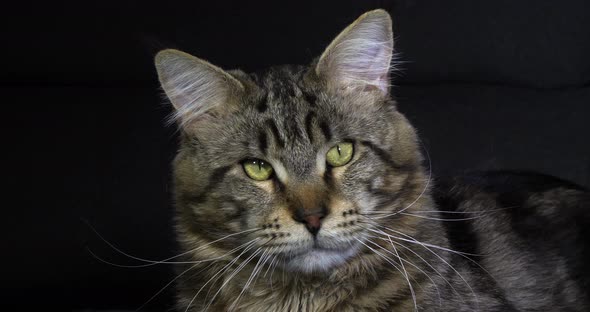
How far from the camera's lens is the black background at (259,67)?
2.38 meters

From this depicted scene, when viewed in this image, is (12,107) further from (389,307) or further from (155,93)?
(389,307)

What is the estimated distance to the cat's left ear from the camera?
1.56m

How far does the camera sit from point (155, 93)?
2.43 m

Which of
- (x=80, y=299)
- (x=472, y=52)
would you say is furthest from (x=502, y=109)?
(x=80, y=299)

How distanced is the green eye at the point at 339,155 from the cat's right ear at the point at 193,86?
0.23 meters

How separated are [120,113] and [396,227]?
1.15 meters

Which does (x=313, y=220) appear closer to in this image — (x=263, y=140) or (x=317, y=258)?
(x=317, y=258)

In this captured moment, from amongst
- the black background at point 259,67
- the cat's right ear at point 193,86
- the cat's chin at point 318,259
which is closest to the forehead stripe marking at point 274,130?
the cat's right ear at point 193,86

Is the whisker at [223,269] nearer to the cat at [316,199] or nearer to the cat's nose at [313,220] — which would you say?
the cat at [316,199]

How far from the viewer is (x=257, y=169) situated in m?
1.51

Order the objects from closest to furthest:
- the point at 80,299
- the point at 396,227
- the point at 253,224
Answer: the point at 253,224
the point at 396,227
the point at 80,299

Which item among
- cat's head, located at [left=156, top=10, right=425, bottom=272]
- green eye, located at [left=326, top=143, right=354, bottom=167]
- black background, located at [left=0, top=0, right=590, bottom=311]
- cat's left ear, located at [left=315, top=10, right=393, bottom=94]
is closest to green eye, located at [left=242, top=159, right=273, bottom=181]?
cat's head, located at [left=156, top=10, right=425, bottom=272]

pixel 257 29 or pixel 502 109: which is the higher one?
pixel 257 29

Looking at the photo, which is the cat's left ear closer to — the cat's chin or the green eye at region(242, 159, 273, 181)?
the green eye at region(242, 159, 273, 181)
